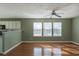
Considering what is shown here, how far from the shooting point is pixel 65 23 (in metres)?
7.74

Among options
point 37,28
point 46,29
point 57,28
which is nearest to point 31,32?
point 37,28

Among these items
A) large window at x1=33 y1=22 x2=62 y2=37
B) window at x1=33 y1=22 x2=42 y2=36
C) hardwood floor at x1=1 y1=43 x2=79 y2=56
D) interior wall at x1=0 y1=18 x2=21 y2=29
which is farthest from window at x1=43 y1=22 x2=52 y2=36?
hardwood floor at x1=1 y1=43 x2=79 y2=56

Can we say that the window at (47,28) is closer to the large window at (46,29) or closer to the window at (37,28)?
the large window at (46,29)

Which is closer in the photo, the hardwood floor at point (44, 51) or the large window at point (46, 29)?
the hardwood floor at point (44, 51)

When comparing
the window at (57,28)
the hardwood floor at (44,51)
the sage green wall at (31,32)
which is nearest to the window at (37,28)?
the sage green wall at (31,32)

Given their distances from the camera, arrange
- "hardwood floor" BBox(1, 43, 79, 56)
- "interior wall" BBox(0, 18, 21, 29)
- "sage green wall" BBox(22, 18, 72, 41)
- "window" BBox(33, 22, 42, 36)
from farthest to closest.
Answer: "window" BBox(33, 22, 42, 36)
"sage green wall" BBox(22, 18, 72, 41)
"interior wall" BBox(0, 18, 21, 29)
"hardwood floor" BBox(1, 43, 79, 56)

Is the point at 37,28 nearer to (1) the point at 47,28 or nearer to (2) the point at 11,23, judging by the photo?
(1) the point at 47,28

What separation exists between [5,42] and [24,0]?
342 centimetres

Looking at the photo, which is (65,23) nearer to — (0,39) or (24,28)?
(24,28)

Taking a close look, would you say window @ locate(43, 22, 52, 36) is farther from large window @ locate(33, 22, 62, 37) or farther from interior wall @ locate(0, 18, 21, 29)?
interior wall @ locate(0, 18, 21, 29)

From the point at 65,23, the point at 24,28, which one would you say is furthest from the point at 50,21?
the point at 24,28

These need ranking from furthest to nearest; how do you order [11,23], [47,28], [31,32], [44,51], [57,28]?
[57,28]
[47,28]
[31,32]
[11,23]
[44,51]

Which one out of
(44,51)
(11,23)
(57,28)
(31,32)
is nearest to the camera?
(44,51)

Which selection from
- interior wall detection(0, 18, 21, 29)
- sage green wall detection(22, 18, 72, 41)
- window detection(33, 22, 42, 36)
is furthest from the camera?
window detection(33, 22, 42, 36)
